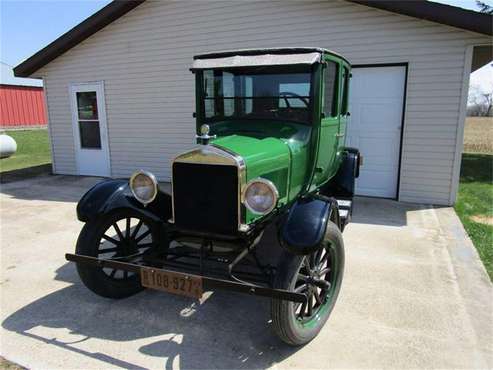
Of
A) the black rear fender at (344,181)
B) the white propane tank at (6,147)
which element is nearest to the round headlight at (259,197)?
the black rear fender at (344,181)

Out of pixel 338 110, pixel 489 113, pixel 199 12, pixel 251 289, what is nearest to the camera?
pixel 251 289

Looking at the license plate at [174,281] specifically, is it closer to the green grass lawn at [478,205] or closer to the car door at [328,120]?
the car door at [328,120]

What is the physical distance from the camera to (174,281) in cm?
251

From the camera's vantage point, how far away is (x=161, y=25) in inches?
308

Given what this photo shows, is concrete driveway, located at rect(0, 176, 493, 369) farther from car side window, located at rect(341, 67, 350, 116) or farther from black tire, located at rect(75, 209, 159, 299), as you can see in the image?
car side window, located at rect(341, 67, 350, 116)

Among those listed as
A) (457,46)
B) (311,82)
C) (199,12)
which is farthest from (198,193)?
(199,12)

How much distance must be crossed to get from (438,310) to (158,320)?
7.60ft

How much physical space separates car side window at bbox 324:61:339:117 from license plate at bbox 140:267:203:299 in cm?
207

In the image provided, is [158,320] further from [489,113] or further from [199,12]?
[489,113]

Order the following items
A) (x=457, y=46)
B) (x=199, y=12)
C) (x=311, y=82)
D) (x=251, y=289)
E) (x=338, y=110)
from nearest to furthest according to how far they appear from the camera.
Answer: (x=251, y=289), (x=311, y=82), (x=338, y=110), (x=457, y=46), (x=199, y=12)

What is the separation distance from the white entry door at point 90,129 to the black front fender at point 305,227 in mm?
7337

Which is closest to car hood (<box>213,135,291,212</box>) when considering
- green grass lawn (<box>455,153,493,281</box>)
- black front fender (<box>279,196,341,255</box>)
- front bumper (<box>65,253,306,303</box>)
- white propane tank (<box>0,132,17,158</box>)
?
black front fender (<box>279,196,341,255</box>)

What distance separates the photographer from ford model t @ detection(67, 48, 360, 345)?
251cm

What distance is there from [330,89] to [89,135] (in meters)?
7.26
